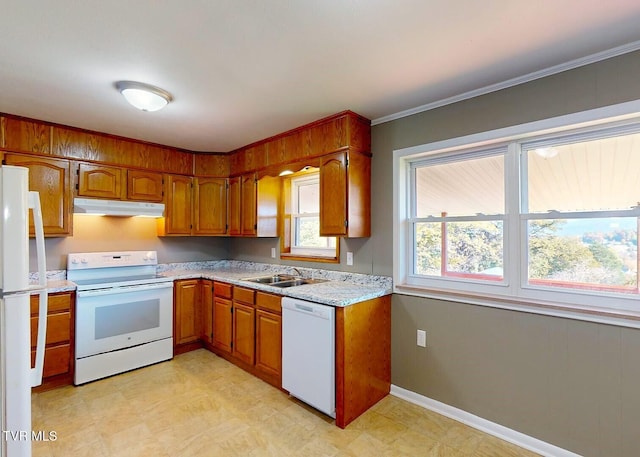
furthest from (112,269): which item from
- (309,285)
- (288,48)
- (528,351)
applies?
(528,351)

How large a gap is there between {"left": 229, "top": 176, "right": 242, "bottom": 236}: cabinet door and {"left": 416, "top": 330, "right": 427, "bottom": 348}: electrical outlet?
2.38 m

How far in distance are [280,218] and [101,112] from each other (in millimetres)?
2017

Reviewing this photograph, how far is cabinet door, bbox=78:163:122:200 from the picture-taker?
125 inches

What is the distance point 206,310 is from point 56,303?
1360mm

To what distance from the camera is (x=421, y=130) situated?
260cm

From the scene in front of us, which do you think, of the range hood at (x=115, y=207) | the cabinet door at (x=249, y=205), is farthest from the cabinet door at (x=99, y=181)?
the cabinet door at (x=249, y=205)

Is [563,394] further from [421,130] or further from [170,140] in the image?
[170,140]

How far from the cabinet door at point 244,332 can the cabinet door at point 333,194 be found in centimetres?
106

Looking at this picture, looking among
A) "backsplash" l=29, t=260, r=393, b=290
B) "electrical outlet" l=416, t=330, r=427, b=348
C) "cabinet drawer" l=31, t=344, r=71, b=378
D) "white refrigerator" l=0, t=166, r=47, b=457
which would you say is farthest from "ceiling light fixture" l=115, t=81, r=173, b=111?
"electrical outlet" l=416, t=330, r=427, b=348

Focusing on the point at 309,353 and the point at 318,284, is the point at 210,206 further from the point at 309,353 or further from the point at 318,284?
the point at 309,353

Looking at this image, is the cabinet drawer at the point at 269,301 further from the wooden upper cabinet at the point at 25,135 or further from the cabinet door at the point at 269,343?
the wooden upper cabinet at the point at 25,135

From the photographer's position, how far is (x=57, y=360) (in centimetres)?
280

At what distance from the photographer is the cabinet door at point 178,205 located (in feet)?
12.4

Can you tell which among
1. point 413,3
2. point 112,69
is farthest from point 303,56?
point 112,69
